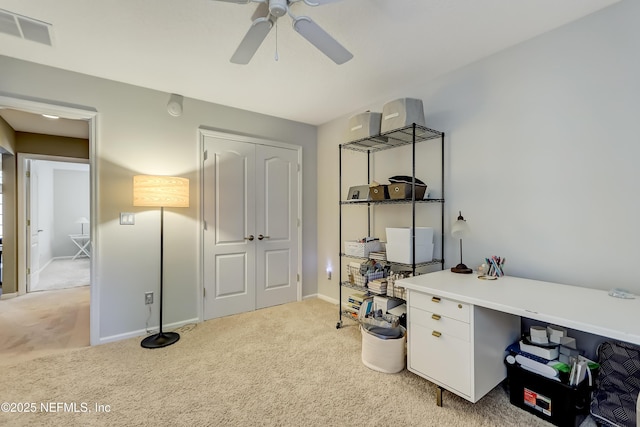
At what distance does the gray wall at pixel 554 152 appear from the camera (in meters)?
1.70

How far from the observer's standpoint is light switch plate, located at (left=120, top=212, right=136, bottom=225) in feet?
8.94

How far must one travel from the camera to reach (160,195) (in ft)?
8.35

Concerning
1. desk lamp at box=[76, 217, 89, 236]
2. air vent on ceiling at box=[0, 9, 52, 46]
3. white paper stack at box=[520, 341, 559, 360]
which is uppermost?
air vent on ceiling at box=[0, 9, 52, 46]

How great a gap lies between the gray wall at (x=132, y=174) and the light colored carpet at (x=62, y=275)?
2891 millimetres

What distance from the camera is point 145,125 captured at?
283 centimetres

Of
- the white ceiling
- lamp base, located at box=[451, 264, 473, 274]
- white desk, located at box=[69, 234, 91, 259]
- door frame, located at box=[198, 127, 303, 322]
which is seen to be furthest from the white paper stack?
white desk, located at box=[69, 234, 91, 259]

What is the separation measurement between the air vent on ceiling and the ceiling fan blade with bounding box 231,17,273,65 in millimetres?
1337

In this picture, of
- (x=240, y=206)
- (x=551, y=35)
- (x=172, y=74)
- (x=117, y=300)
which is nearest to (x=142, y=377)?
(x=117, y=300)

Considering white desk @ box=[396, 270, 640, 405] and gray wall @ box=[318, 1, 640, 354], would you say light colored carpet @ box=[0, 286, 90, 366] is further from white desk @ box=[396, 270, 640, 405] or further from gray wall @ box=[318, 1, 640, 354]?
gray wall @ box=[318, 1, 640, 354]

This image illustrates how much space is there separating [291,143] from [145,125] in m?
1.65

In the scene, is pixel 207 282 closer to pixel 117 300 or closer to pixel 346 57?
pixel 117 300

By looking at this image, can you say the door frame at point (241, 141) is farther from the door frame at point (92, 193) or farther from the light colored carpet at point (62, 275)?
the light colored carpet at point (62, 275)

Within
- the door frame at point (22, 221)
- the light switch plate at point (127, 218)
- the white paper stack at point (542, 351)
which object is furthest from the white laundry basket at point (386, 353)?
the door frame at point (22, 221)

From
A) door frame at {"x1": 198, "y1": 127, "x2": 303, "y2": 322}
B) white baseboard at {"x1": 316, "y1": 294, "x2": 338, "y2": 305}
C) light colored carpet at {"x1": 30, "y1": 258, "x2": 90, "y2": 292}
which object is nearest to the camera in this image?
door frame at {"x1": 198, "y1": 127, "x2": 303, "y2": 322}
